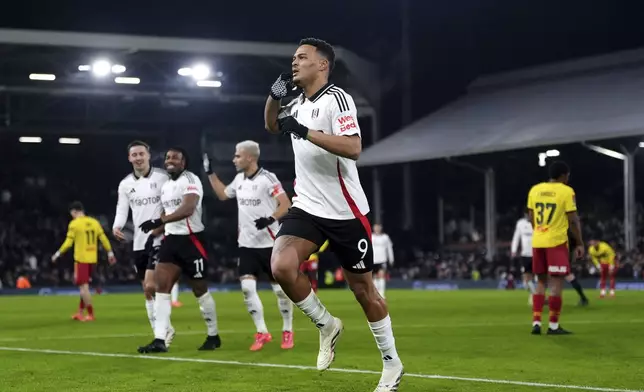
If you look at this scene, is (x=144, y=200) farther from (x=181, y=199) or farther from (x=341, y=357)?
(x=341, y=357)

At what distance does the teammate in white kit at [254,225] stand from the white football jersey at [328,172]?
5.12 m

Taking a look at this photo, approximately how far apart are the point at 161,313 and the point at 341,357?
2149mm

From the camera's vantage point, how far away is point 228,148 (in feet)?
157

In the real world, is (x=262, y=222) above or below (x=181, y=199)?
below

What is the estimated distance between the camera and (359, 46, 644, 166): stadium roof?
38.1 meters

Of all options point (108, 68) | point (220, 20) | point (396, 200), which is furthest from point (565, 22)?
point (108, 68)

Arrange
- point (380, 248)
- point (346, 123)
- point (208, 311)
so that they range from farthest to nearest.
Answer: point (380, 248)
point (208, 311)
point (346, 123)

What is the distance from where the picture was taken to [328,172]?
28.2 feet

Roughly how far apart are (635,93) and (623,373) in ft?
99.6

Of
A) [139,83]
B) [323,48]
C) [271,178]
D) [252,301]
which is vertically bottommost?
[252,301]

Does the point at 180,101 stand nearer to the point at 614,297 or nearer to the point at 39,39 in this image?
the point at 39,39

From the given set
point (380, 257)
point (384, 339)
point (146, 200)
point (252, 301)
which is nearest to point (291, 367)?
point (252, 301)

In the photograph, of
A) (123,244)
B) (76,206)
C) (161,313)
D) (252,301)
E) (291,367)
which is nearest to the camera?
(291,367)

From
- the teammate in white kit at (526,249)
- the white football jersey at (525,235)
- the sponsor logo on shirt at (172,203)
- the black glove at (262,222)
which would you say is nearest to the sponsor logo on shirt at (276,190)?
the black glove at (262,222)
